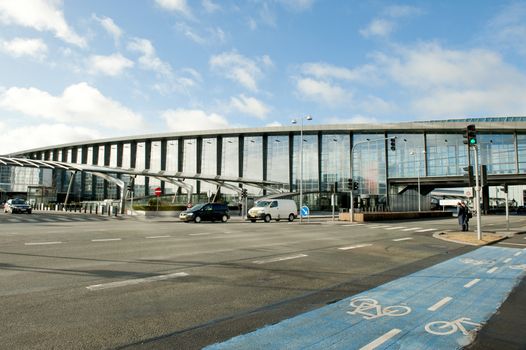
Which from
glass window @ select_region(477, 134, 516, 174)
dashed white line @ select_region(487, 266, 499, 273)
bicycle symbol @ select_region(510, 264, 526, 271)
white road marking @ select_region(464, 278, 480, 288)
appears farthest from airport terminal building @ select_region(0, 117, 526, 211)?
white road marking @ select_region(464, 278, 480, 288)

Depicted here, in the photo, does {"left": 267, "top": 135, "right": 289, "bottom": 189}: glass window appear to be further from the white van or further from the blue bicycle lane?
the blue bicycle lane

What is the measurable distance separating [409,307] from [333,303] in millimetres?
1130

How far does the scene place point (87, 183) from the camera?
308 feet

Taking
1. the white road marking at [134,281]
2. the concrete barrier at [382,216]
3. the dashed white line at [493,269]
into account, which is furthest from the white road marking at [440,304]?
the concrete barrier at [382,216]

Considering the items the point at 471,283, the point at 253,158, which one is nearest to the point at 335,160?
the point at 253,158

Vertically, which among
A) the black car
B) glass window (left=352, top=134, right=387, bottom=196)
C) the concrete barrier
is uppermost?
glass window (left=352, top=134, right=387, bottom=196)

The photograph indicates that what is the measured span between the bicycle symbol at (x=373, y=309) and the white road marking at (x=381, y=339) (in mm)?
522

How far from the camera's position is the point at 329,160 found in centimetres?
7006

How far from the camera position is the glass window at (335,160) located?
224 ft

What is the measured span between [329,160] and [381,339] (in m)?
66.9

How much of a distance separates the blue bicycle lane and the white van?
24.0 metres

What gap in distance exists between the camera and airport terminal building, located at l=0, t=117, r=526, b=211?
59594 mm

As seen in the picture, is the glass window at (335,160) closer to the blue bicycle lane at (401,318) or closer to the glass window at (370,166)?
the glass window at (370,166)

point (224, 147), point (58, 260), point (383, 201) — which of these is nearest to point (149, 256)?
point (58, 260)
